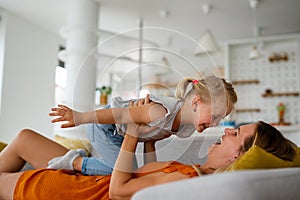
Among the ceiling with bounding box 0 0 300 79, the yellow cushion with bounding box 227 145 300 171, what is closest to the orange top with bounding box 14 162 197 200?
the yellow cushion with bounding box 227 145 300 171

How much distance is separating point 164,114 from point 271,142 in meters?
0.38

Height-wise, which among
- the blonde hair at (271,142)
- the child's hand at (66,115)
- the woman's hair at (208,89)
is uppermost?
the woman's hair at (208,89)

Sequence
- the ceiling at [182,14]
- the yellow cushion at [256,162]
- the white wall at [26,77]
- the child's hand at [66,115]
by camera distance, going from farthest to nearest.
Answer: the white wall at [26,77] → the ceiling at [182,14] → the child's hand at [66,115] → the yellow cushion at [256,162]

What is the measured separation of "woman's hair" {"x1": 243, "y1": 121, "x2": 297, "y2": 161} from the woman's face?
0.03 metres

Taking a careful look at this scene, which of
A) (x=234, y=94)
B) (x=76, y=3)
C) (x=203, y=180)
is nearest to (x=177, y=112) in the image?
(x=234, y=94)

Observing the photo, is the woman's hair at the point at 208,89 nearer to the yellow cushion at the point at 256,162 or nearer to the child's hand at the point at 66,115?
the yellow cushion at the point at 256,162

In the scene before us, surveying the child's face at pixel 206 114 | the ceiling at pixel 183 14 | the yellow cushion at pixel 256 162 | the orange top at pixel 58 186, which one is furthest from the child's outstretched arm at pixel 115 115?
the ceiling at pixel 183 14

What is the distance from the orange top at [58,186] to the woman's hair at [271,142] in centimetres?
55

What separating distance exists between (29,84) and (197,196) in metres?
4.98

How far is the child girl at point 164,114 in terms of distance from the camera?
1.17m

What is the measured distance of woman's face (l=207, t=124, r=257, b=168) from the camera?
1223 millimetres

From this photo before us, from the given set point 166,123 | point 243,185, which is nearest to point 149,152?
point 166,123

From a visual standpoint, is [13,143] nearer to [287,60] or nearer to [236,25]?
[236,25]

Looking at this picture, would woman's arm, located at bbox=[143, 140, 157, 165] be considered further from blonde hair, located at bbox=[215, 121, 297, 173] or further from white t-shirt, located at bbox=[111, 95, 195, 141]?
blonde hair, located at bbox=[215, 121, 297, 173]
